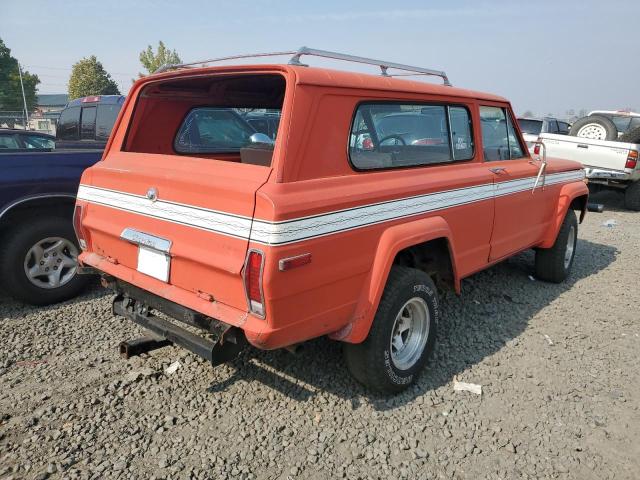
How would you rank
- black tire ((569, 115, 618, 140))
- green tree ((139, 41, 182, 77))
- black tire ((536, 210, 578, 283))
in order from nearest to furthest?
black tire ((536, 210, 578, 283)) → black tire ((569, 115, 618, 140)) → green tree ((139, 41, 182, 77))

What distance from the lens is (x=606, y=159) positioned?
898 centimetres

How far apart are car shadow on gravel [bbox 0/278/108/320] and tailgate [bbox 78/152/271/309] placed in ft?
4.72

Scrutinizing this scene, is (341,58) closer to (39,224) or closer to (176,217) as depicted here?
(176,217)

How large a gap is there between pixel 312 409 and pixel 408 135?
73.2 inches

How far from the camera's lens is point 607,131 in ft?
32.0

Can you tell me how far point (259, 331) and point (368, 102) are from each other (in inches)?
56.6

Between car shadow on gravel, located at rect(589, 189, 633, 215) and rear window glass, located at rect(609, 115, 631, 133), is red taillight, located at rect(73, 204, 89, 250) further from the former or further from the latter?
rear window glass, located at rect(609, 115, 631, 133)

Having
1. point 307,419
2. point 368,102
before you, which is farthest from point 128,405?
point 368,102

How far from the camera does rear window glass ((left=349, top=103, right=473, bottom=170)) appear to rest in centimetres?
266

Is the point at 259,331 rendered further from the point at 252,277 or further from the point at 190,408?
the point at 190,408

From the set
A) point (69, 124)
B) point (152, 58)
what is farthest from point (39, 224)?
point (152, 58)

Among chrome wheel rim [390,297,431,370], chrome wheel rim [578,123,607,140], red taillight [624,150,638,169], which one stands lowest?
chrome wheel rim [390,297,431,370]

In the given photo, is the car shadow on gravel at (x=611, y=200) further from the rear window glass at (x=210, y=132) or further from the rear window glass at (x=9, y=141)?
the rear window glass at (x=9, y=141)

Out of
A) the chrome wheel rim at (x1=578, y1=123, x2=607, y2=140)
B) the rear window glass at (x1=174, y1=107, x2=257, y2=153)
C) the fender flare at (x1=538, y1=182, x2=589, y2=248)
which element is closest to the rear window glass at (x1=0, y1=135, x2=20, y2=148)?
the rear window glass at (x1=174, y1=107, x2=257, y2=153)
